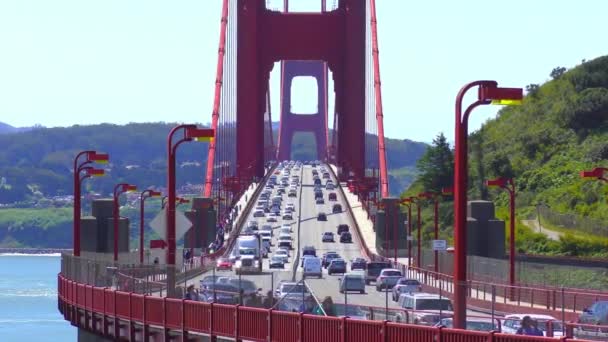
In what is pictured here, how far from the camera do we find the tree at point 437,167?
138875 mm

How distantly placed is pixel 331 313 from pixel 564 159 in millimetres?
83315

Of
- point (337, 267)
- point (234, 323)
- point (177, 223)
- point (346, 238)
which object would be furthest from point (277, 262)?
point (234, 323)

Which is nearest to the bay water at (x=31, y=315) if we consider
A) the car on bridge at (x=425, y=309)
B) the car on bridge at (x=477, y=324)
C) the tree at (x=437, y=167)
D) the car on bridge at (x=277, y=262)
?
the car on bridge at (x=277, y=262)

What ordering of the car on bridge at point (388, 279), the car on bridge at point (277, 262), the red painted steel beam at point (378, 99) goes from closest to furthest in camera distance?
the car on bridge at point (388, 279), the car on bridge at point (277, 262), the red painted steel beam at point (378, 99)

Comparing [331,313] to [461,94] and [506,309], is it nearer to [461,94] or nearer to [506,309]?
[461,94]

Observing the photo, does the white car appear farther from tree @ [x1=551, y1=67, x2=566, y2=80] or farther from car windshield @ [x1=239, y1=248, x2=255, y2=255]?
tree @ [x1=551, y1=67, x2=566, y2=80]

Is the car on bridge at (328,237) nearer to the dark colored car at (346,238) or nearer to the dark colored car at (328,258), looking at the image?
the dark colored car at (346,238)

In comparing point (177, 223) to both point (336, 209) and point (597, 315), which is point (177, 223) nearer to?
point (597, 315)

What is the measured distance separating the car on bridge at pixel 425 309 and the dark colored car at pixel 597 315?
8.06 ft

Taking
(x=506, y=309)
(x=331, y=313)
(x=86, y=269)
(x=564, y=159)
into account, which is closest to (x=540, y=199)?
(x=564, y=159)

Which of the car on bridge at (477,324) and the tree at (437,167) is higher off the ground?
the tree at (437,167)

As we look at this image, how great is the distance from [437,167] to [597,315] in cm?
11059

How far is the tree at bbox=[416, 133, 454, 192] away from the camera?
456 feet

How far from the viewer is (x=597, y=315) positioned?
30.7 meters
